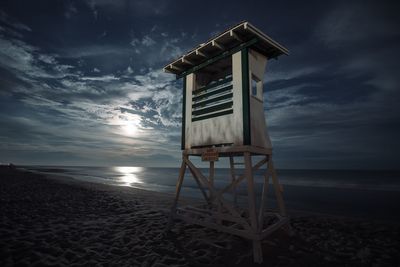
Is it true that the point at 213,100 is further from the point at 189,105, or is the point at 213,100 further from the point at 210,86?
the point at 189,105

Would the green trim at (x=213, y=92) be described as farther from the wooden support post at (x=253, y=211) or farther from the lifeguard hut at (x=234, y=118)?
the wooden support post at (x=253, y=211)

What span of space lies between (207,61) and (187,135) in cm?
275

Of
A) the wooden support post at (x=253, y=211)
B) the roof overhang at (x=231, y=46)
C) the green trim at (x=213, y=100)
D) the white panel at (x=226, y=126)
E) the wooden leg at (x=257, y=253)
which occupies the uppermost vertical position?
the roof overhang at (x=231, y=46)

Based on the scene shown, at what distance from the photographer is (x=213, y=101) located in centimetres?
677

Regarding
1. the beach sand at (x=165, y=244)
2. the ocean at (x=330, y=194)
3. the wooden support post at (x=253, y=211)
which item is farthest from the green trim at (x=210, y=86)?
the ocean at (x=330, y=194)

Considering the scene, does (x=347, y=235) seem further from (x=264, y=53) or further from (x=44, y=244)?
(x=44, y=244)

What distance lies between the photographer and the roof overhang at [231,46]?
19.2 ft

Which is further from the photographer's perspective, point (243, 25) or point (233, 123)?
point (233, 123)

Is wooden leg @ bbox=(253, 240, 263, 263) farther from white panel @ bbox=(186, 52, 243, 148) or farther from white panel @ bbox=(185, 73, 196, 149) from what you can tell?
white panel @ bbox=(185, 73, 196, 149)

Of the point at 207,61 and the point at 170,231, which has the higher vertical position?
the point at 207,61

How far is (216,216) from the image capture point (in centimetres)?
631

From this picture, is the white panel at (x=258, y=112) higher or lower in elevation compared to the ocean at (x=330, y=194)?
higher

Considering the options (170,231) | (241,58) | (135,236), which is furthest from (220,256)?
(241,58)

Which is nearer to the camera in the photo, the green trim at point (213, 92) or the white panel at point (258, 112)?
the white panel at point (258, 112)
